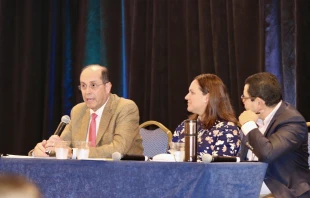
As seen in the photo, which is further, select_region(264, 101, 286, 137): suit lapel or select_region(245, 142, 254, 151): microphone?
select_region(264, 101, 286, 137): suit lapel

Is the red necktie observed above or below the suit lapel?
below

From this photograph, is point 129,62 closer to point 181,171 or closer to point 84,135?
point 84,135

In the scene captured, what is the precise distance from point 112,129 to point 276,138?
3.61 feet

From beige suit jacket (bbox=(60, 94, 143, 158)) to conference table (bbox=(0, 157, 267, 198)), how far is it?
0.89m

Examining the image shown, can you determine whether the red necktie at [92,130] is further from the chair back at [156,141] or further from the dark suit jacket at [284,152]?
the dark suit jacket at [284,152]

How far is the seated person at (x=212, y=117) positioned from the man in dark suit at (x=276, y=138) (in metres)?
0.24

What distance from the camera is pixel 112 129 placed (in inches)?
124

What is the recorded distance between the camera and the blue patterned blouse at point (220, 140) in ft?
9.50

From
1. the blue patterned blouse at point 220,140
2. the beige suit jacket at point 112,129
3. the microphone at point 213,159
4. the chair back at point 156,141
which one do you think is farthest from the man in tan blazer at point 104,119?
the microphone at point 213,159

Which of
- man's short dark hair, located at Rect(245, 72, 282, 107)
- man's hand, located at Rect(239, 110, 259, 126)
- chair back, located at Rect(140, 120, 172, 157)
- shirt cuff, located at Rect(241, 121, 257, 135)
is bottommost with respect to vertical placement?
chair back, located at Rect(140, 120, 172, 157)

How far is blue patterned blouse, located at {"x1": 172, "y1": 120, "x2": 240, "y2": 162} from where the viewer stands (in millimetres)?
2896

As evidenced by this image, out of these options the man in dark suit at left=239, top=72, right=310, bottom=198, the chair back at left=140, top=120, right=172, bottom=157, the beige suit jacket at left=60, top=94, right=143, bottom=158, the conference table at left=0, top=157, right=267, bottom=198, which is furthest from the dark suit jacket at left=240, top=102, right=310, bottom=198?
the chair back at left=140, top=120, right=172, bottom=157

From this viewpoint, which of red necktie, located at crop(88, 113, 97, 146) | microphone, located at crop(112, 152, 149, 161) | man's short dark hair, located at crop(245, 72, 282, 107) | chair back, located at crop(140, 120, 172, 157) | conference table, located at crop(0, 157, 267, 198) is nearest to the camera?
conference table, located at crop(0, 157, 267, 198)

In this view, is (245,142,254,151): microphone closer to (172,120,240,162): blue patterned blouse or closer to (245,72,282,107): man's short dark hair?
(245,72,282,107): man's short dark hair
